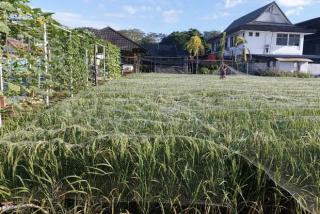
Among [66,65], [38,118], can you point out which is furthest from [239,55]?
[38,118]

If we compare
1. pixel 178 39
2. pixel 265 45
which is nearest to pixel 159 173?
Result: pixel 265 45

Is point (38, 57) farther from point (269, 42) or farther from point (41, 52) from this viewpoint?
point (269, 42)

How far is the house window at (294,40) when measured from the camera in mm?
37406

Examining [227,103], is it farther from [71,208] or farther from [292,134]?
[71,208]

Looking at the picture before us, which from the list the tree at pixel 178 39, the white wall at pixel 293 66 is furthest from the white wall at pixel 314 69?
the tree at pixel 178 39

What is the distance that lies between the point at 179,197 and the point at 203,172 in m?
0.27

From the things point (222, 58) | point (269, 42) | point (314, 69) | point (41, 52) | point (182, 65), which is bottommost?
point (314, 69)

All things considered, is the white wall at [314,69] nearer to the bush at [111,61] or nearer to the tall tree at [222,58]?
the tall tree at [222,58]

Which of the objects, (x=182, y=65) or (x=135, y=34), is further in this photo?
(x=135, y=34)

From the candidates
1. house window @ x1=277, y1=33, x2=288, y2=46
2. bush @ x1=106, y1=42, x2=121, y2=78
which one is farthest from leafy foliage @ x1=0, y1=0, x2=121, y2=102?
house window @ x1=277, y1=33, x2=288, y2=46

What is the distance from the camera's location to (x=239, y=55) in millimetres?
36375

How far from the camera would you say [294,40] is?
37.5 m

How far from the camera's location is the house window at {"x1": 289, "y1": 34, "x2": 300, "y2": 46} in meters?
37.4

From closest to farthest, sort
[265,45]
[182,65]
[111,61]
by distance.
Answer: [111,61]
[182,65]
[265,45]
